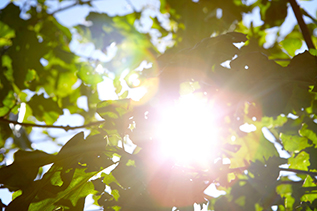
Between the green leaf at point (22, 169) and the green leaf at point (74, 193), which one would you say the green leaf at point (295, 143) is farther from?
the green leaf at point (22, 169)

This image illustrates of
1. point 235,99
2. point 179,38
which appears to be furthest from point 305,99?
point 179,38

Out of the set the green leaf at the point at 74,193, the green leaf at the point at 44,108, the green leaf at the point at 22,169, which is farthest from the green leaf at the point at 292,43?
the green leaf at the point at 44,108

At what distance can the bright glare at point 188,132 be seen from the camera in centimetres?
147

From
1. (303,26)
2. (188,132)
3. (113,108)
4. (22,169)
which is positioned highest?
(303,26)

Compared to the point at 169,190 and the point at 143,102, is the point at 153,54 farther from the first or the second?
the point at 169,190

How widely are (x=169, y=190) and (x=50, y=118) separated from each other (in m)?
2.14

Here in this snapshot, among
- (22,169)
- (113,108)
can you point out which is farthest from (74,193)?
(113,108)

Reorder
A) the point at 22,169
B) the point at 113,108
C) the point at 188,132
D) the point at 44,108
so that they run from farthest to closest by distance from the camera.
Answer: the point at 44,108
the point at 188,132
the point at 113,108
the point at 22,169

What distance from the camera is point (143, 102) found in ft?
4.96

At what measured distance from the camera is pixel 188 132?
1720mm

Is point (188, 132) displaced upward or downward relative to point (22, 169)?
downward

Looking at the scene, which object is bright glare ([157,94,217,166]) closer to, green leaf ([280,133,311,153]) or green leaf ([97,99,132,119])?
green leaf ([97,99,132,119])

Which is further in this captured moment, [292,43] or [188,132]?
[292,43]

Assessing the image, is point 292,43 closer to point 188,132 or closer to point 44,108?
point 188,132
